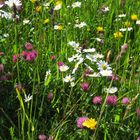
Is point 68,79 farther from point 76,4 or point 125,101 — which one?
point 76,4

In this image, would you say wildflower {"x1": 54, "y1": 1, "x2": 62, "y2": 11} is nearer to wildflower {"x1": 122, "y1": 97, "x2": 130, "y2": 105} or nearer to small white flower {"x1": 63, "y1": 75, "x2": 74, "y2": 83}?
small white flower {"x1": 63, "y1": 75, "x2": 74, "y2": 83}

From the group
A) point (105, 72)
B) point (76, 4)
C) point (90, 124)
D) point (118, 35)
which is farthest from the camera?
point (76, 4)

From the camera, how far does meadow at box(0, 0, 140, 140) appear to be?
62.2 inches

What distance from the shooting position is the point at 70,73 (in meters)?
1.88

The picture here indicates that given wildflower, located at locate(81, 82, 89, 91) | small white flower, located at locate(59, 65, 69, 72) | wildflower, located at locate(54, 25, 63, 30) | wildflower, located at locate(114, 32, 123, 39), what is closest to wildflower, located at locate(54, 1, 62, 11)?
wildflower, located at locate(54, 25, 63, 30)

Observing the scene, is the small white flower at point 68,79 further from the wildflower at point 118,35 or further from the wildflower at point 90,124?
the wildflower at point 118,35

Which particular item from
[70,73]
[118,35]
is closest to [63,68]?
[70,73]

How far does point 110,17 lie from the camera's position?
8.32 feet

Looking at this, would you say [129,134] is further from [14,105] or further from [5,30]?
[5,30]

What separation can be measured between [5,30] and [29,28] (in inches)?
7.8

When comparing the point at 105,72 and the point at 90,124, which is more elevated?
the point at 105,72

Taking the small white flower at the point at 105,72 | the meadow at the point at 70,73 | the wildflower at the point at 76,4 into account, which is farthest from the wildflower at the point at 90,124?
the wildflower at the point at 76,4

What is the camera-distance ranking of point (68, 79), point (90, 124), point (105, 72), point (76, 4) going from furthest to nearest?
point (76, 4)
point (68, 79)
point (105, 72)
point (90, 124)

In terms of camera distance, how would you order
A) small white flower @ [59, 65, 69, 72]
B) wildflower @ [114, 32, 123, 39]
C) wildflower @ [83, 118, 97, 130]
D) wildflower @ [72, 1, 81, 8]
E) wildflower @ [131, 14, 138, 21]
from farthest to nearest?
wildflower @ [72, 1, 81, 8], wildflower @ [131, 14, 138, 21], wildflower @ [114, 32, 123, 39], small white flower @ [59, 65, 69, 72], wildflower @ [83, 118, 97, 130]
